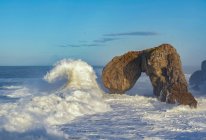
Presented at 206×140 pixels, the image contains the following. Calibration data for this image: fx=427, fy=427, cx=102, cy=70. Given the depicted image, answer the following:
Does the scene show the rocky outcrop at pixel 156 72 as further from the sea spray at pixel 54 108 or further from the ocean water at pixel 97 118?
the sea spray at pixel 54 108

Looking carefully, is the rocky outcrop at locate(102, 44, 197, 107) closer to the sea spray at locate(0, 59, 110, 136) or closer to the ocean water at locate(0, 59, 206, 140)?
the ocean water at locate(0, 59, 206, 140)

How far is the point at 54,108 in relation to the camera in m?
16.7

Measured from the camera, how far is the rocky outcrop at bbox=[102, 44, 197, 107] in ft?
65.8

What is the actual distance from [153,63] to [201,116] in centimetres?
719

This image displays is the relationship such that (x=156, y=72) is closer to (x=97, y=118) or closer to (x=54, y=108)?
(x=54, y=108)

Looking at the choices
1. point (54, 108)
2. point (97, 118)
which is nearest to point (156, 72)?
point (54, 108)

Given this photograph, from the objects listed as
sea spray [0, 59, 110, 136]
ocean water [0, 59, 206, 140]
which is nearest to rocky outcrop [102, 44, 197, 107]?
ocean water [0, 59, 206, 140]

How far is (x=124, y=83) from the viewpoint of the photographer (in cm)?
2400

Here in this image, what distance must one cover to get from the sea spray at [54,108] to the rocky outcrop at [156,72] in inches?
53.7

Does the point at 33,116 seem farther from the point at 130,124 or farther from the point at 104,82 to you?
the point at 104,82

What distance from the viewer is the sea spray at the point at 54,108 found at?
13805 mm

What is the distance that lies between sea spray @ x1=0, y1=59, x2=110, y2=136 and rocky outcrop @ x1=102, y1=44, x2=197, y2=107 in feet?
4.47

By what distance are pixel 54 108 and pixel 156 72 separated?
7.58 metres

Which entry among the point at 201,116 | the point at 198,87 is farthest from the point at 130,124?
the point at 198,87
